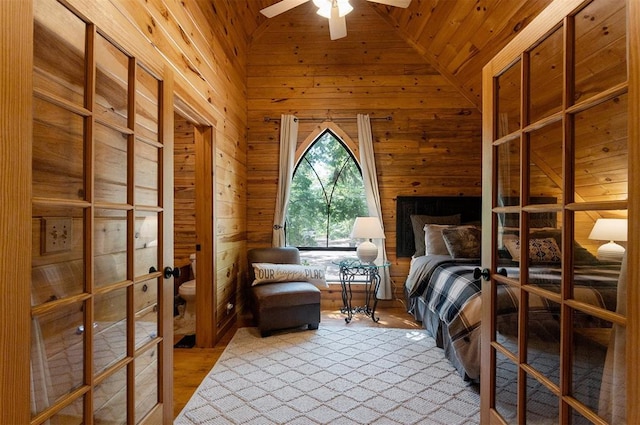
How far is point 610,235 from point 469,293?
4.71 feet

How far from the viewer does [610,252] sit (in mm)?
1016

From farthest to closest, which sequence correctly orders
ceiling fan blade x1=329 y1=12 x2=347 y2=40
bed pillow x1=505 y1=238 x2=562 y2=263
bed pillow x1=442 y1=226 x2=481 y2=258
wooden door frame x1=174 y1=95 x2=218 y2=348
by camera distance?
bed pillow x1=442 y1=226 x2=481 y2=258 < wooden door frame x1=174 y1=95 x2=218 y2=348 < ceiling fan blade x1=329 y1=12 x2=347 y2=40 < bed pillow x1=505 y1=238 x2=562 y2=263

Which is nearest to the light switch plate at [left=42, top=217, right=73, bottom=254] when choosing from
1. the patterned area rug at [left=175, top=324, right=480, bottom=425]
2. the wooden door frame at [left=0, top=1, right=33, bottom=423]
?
the wooden door frame at [left=0, top=1, right=33, bottom=423]

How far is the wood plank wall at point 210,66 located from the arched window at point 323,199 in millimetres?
732

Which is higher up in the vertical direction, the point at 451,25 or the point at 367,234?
the point at 451,25

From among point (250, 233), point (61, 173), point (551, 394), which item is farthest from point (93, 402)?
point (250, 233)

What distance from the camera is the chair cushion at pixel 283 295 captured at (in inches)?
124

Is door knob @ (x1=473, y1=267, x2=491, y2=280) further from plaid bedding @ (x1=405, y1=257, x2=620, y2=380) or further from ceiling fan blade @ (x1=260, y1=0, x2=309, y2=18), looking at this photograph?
ceiling fan blade @ (x1=260, y1=0, x2=309, y2=18)

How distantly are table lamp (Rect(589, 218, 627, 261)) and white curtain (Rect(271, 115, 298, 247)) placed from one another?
11.4ft

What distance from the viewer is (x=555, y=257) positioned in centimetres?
124

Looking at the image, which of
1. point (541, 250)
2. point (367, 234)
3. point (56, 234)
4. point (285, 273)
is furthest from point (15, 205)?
point (367, 234)

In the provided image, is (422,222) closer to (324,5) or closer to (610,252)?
(324,5)

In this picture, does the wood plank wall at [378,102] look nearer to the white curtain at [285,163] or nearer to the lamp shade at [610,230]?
the white curtain at [285,163]

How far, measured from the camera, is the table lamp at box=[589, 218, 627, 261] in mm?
974
